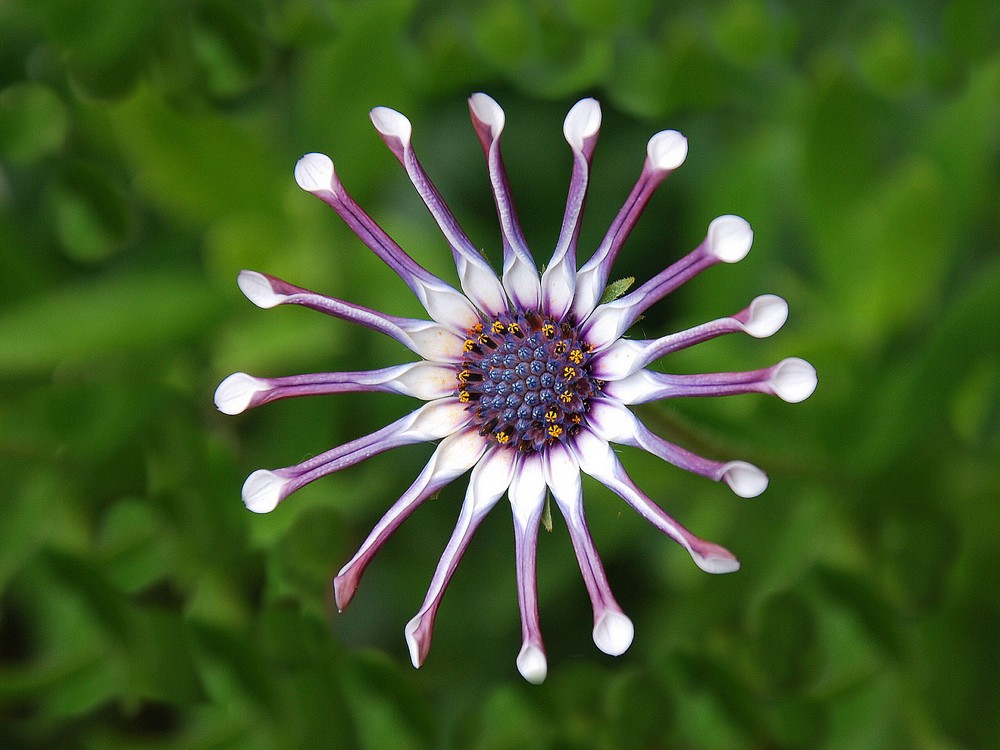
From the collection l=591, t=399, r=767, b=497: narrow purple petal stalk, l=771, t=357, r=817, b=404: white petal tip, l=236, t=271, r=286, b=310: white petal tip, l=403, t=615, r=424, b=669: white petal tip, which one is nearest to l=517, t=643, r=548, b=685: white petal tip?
l=403, t=615, r=424, b=669: white petal tip

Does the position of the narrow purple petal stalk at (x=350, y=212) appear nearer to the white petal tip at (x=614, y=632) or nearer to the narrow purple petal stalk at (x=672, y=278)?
the narrow purple petal stalk at (x=672, y=278)

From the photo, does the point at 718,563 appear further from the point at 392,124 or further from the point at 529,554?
the point at 392,124

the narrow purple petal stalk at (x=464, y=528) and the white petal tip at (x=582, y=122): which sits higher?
the white petal tip at (x=582, y=122)

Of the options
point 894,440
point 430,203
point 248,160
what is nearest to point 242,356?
point 248,160

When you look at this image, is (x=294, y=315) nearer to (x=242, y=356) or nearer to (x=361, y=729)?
(x=242, y=356)

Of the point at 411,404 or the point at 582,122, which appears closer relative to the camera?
the point at 582,122

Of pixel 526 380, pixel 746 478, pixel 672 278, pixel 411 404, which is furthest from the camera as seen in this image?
pixel 411 404

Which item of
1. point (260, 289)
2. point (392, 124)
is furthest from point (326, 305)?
point (392, 124)

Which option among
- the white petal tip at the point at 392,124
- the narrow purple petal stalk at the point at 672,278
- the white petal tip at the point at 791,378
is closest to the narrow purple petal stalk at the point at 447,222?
the white petal tip at the point at 392,124
